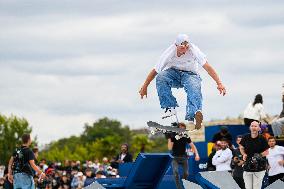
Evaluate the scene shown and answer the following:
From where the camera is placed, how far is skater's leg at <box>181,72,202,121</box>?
49.8ft

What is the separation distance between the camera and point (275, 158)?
61.3 ft

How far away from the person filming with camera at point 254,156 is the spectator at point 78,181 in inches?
487

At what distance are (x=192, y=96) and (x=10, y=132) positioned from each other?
3454 inches

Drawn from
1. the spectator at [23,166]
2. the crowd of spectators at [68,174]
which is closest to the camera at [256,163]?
the spectator at [23,166]

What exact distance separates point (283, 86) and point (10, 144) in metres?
81.2

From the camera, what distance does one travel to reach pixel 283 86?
815 inches

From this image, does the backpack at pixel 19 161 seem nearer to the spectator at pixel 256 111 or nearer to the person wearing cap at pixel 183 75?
the person wearing cap at pixel 183 75

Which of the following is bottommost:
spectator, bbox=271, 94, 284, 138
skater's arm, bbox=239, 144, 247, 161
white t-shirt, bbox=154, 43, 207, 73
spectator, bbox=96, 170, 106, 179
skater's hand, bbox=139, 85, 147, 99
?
skater's arm, bbox=239, 144, 247, 161

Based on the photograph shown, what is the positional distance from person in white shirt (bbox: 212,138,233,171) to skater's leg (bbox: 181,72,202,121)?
419 centimetres

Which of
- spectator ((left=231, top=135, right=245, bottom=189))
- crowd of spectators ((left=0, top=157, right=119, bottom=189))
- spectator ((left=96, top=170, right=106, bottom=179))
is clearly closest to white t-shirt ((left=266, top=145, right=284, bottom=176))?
spectator ((left=231, top=135, right=245, bottom=189))

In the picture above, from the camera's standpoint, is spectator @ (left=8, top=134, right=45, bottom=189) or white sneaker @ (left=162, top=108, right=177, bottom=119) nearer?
white sneaker @ (left=162, top=108, right=177, bottom=119)

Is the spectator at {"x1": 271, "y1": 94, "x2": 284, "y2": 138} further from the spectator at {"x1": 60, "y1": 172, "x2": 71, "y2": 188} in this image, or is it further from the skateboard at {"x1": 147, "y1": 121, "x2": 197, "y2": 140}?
the spectator at {"x1": 60, "y1": 172, "x2": 71, "y2": 188}

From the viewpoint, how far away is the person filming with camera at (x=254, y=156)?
16.6 metres

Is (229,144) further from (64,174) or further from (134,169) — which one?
(64,174)
